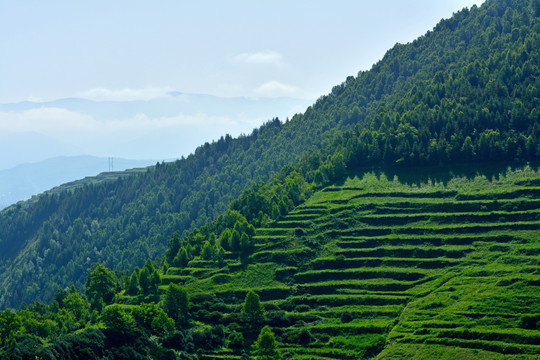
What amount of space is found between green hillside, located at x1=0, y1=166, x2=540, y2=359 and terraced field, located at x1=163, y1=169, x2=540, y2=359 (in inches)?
10.7

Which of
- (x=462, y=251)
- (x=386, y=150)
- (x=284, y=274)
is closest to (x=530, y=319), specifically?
(x=462, y=251)

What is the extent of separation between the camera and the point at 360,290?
11975cm

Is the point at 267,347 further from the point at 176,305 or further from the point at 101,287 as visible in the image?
the point at 101,287

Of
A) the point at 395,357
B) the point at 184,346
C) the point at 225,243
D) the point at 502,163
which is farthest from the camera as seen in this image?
the point at 502,163

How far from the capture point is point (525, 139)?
162 m

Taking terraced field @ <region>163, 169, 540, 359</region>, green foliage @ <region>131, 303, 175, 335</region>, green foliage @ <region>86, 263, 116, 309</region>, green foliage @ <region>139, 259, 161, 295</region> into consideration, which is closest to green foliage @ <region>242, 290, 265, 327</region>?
terraced field @ <region>163, 169, 540, 359</region>

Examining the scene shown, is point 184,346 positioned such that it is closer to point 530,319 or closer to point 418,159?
point 530,319

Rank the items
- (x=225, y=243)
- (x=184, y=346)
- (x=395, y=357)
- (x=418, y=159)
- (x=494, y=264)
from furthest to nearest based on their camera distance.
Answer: (x=418, y=159) → (x=225, y=243) → (x=494, y=264) → (x=184, y=346) → (x=395, y=357)

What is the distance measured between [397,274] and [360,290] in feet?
28.5

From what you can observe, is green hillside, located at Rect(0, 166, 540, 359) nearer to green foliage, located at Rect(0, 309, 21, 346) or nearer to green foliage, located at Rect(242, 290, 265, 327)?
green foliage, located at Rect(242, 290, 265, 327)

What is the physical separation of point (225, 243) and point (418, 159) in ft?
205

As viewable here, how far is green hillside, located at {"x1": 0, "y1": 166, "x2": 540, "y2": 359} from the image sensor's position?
9831cm

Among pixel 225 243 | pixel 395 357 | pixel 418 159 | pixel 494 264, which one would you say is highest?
pixel 418 159

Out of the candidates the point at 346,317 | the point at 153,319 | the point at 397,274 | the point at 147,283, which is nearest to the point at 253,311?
the point at 346,317
